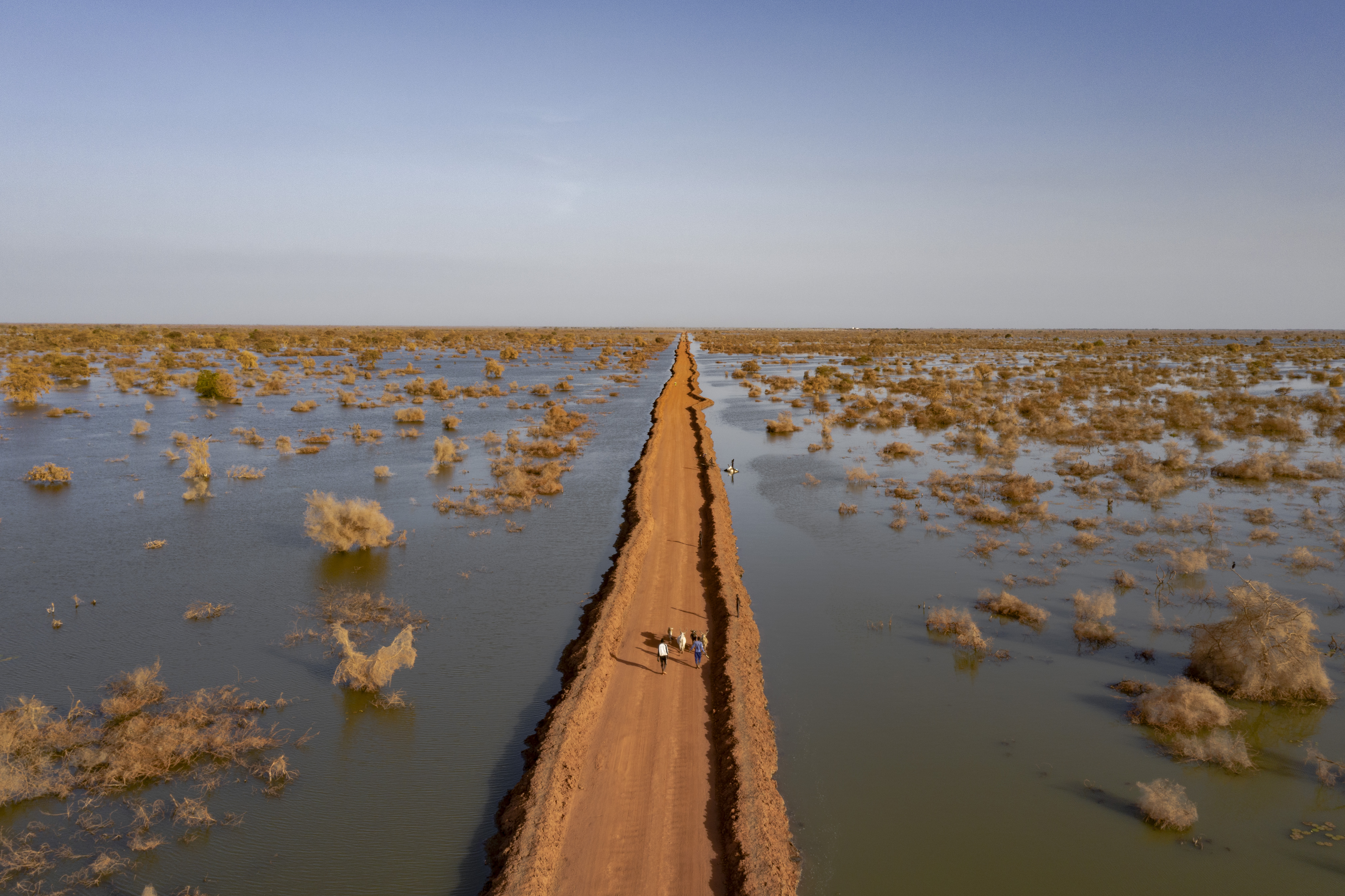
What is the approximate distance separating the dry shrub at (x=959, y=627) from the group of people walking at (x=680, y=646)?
7863 millimetres

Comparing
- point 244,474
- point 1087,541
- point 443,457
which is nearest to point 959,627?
point 1087,541

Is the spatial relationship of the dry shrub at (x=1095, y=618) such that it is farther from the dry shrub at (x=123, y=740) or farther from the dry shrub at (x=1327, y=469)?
Result: the dry shrub at (x=1327, y=469)

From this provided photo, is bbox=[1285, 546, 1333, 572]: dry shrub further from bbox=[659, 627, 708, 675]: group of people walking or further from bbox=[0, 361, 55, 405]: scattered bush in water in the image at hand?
bbox=[0, 361, 55, 405]: scattered bush in water

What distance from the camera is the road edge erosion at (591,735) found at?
11.4m

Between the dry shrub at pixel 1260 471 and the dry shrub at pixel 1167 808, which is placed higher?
the dry shrub at pixel 1260 471

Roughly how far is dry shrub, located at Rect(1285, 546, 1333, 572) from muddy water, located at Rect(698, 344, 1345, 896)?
0.40 m

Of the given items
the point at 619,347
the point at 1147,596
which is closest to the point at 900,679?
the point at 1147,596

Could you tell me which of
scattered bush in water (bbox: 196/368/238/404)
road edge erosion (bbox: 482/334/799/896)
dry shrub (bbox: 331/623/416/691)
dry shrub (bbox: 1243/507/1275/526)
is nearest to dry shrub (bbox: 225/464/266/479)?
dry shrub (bbox: 331/623/416/691)

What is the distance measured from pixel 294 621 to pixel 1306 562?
1469 inches

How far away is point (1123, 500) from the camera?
3475 cm

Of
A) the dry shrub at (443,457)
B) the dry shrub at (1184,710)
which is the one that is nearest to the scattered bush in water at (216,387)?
the dry shrub at (443,457)

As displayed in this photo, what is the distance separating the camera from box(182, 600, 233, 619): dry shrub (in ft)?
70.5

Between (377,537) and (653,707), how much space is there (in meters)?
17.0

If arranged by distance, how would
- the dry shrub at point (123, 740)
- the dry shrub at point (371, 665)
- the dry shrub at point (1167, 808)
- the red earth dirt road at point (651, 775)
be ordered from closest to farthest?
the red earth dirt road at point (651, 775)
the dry shrub at point (1167, 808)
the dry shrub at point (123, 740)
the dry shrub at point (371, 665)
